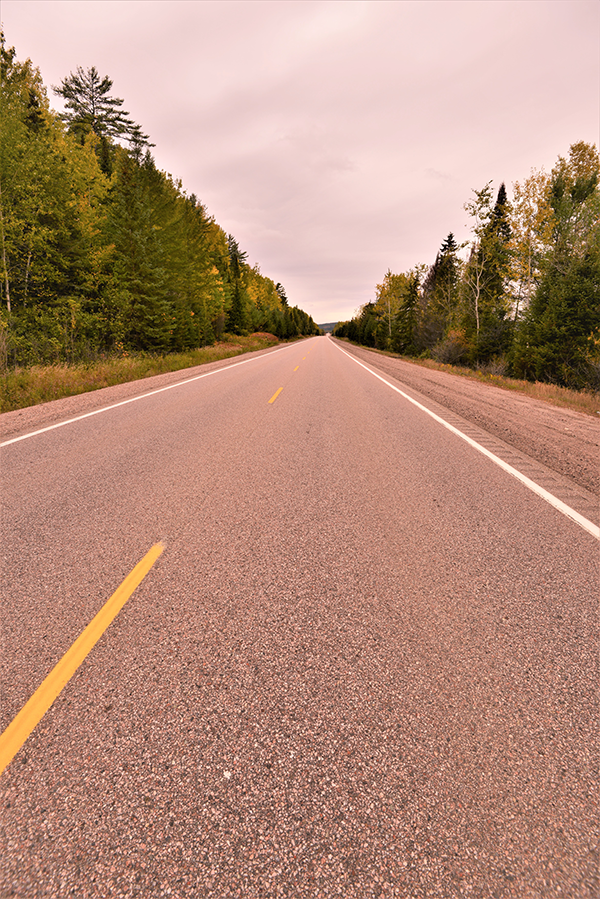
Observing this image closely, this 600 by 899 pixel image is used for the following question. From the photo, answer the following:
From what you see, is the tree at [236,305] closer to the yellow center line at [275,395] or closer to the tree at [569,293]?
the tree at [569,293]

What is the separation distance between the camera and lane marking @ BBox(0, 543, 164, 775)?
5.59 feet

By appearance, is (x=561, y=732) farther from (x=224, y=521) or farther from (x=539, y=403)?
(x=539, y=403)

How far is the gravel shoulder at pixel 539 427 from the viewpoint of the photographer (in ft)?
18.3

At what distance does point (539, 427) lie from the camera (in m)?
7.84

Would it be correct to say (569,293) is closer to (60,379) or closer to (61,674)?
(60,379)

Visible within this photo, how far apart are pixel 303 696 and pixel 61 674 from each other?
1286 mm

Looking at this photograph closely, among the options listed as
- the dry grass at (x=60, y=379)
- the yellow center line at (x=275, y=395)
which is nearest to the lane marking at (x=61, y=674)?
the yellow center line at (x=275, y=395)

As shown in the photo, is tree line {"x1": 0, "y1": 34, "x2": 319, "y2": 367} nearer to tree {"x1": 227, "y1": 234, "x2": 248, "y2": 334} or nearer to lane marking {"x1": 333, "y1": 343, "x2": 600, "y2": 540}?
lane marking {"x1": 333, "y1": 343, "x2": 600, "y2": 540}

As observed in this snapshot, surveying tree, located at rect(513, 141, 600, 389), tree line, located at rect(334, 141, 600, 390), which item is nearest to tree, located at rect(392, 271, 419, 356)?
tree line, located at rect(334, 141, 600, 390)

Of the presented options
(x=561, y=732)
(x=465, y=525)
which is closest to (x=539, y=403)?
(x=465, y=525)

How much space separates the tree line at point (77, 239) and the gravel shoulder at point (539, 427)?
530 inches

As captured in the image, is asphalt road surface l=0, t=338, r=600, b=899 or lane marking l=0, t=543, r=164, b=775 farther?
lane marking l=0, t=543, r=164, b=775

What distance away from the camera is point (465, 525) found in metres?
3.72

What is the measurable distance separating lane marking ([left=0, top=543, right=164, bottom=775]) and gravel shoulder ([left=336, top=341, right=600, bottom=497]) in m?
5.21
